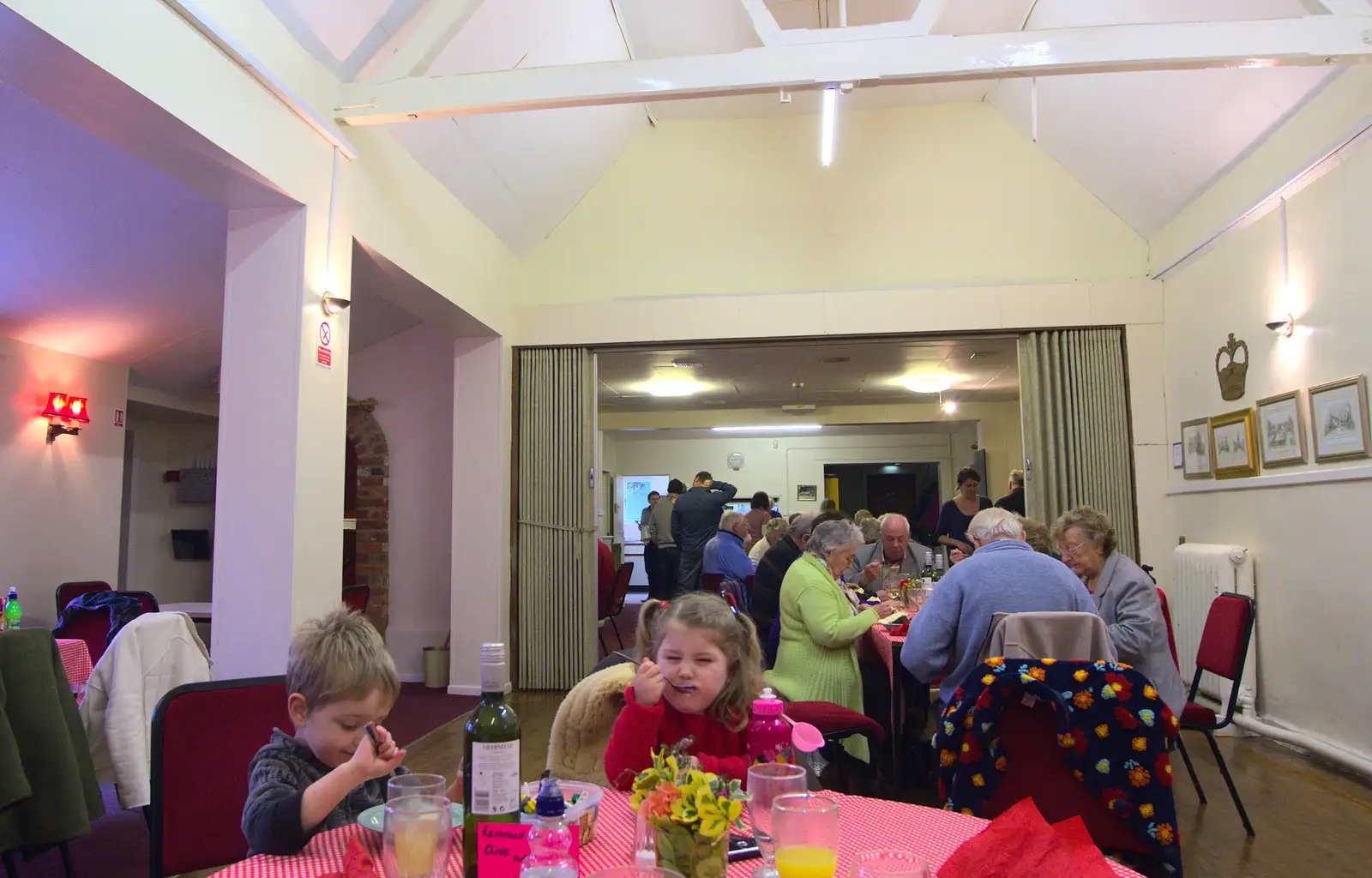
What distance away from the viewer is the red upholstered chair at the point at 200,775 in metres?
1.71

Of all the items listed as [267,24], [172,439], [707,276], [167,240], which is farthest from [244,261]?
[172,439]

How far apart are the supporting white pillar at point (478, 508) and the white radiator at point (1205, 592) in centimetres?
448

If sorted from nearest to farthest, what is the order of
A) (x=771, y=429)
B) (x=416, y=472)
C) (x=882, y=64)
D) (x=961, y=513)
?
(x=882, y=64) < (x=961, y=513) < (x=416, y=472) < (x=771, y=429)

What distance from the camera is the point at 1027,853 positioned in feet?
3.68

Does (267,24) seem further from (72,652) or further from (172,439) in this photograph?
(172,439)

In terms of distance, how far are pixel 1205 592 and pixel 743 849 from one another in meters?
5.13

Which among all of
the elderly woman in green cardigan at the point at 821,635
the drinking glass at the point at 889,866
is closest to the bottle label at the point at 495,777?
the drinking glass at the point at 889,866

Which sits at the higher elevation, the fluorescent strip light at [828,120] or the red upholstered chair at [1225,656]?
the fluorescent strip light at [828,120]

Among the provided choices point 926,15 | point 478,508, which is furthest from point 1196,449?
point 478,508

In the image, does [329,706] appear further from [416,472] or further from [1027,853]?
[416,472]

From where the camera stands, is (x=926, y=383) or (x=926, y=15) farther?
(x=926, y=383)

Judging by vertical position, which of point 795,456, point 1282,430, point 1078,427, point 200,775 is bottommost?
point 200,775

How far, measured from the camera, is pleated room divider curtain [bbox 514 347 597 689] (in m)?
6.56

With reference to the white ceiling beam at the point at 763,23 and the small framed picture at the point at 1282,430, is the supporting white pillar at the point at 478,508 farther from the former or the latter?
the small framed picture at the point at 1282,430
